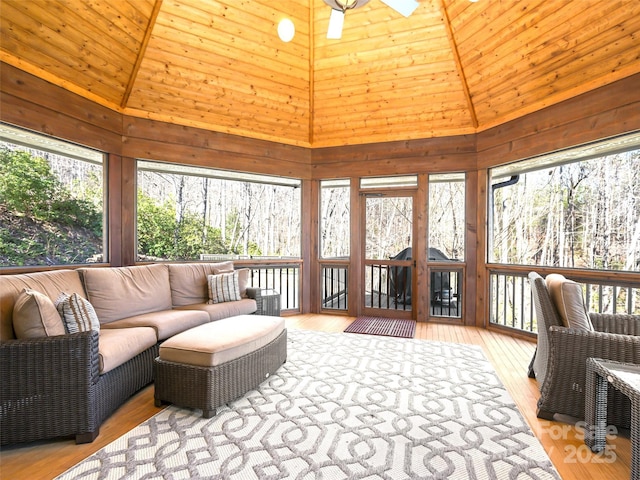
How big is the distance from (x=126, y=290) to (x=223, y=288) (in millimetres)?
1078

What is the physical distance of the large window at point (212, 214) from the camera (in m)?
4.56

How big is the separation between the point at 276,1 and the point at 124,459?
189 inches

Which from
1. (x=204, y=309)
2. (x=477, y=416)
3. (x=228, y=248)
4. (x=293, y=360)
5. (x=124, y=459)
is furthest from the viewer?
(x=228, y=248)

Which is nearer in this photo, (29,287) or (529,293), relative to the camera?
(29,287)

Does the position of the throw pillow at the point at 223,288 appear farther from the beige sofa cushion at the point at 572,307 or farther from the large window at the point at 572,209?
the large window at the point at 572,209

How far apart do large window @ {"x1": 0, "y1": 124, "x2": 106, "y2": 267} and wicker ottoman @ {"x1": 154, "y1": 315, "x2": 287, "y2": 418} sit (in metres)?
2.23

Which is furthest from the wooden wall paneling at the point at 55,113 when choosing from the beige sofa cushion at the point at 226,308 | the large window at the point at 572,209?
the large window at the point at 572,209

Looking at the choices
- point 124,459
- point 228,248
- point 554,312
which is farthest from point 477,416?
point 228,248

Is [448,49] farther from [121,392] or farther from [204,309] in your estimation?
[121,392]

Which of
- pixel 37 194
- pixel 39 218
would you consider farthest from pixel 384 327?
pixel 37 194

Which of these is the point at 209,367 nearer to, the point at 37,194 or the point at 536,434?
the point at 536,434

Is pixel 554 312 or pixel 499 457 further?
pixel 554 312

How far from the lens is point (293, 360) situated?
328cm

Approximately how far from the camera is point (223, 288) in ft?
12.9
